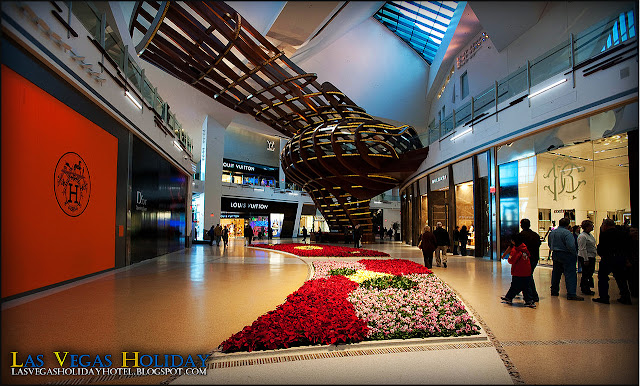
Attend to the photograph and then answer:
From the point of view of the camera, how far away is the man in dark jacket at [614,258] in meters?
6.47

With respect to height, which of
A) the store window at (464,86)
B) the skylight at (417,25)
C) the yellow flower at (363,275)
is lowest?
the yellow flower at (363,275)

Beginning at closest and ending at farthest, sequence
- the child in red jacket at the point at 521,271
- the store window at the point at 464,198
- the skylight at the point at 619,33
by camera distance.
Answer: the child in red jacket at the point at 521,271, the skylight at the point at 619,33, the store window at the point at 464,198

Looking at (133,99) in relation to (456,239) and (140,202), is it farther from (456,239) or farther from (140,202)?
(456,239)

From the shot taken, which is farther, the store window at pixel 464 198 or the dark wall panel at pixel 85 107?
the store window at pixel 464 198

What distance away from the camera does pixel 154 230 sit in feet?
50.3

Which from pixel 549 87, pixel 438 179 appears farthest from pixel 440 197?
pixel 549 87

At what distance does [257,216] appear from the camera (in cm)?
4297

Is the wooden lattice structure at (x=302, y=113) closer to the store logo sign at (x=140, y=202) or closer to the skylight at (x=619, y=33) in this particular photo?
the store logo sign at (x=140, y=202)

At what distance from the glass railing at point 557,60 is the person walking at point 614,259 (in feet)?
11.6

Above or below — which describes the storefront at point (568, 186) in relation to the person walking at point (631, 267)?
above

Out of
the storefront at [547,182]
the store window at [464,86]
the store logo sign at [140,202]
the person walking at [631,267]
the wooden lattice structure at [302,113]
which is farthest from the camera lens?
the store window at [464,86]

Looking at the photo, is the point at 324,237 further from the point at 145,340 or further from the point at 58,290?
the point at 145,340

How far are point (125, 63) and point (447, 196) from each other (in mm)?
15330

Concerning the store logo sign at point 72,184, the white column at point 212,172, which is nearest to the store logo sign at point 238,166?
the white column at point 212,172
